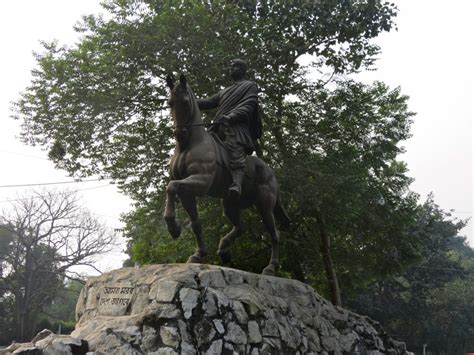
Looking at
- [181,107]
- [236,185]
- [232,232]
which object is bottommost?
[232,232]

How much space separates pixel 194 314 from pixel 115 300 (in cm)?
128

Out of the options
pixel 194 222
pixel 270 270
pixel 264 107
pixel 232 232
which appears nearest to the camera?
pixel 194 222

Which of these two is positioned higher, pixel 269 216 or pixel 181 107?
pixel 181 107

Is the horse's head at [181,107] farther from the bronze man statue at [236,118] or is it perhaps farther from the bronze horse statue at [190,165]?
the bronze man statue at [236,118]

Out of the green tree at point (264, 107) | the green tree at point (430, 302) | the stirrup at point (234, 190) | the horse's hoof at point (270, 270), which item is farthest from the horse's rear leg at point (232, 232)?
the green tree at point (430, 302)

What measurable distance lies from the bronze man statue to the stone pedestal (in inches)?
63.1

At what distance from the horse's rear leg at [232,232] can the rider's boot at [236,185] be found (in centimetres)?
81

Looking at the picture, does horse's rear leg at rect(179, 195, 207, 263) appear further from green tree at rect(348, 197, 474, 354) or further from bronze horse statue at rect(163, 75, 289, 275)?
green tree at rect(348, 197, 474, 354)

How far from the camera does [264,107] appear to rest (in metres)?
15.7

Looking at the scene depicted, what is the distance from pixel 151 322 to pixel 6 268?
31.7 metres

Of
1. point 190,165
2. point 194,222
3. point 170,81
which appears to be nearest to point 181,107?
point 170,81

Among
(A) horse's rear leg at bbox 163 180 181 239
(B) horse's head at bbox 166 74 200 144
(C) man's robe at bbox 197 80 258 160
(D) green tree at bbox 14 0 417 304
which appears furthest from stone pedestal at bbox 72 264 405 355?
(D) green tree at bbox 14 0 417 304

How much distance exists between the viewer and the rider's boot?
28.3 feet

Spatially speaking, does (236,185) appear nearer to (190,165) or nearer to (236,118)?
(190,165)
